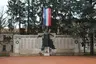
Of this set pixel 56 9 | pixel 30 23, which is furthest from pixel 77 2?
pixel 30 23

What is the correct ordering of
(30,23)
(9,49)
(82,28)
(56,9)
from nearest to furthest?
1. (82,28)
2. (56,9)
3. (30,23)
4. (9,49)

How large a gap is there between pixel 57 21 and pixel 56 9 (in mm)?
1474

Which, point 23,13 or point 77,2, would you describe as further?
point 23,13

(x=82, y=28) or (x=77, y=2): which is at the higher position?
(x=77, y=2)

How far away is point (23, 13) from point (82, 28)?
1071cm

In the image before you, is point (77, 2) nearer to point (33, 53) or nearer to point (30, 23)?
point (33, 53)

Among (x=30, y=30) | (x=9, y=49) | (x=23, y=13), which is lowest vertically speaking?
(x=9, y=49)

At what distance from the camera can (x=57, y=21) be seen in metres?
24.6

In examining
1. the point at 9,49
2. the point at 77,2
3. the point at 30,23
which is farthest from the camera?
the point at 9,49

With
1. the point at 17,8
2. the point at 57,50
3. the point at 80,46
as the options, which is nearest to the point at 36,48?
the point at 57,50

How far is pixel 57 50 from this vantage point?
20969 millimetres

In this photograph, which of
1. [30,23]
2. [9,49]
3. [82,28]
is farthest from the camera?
[9,49]

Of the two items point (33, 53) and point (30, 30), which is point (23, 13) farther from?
point (33, 53)

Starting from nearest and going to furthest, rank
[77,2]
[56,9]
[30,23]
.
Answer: [77,2], [56,9], [30,23]
